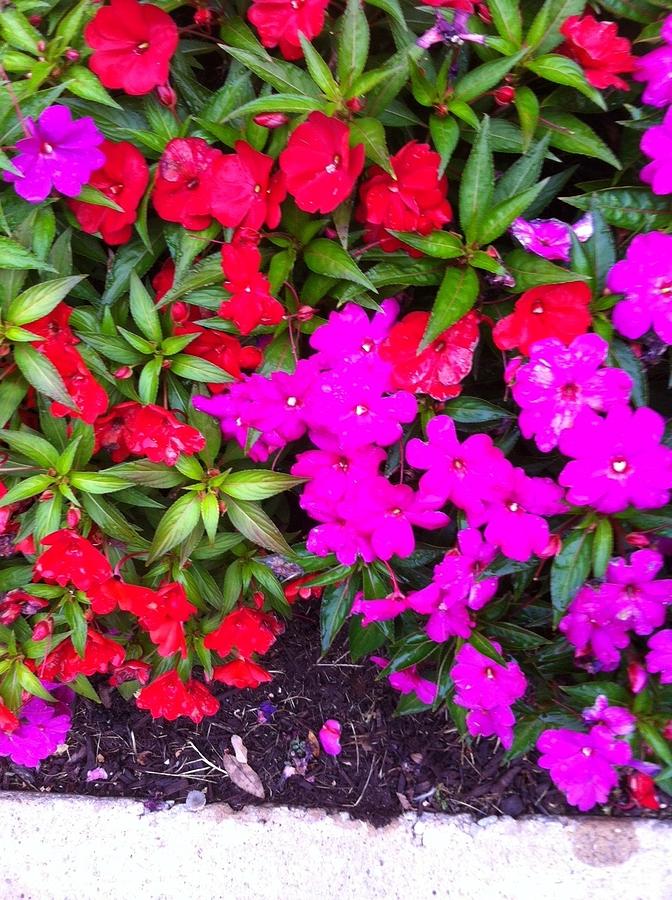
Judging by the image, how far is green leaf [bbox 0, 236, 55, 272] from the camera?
1265 millimetres

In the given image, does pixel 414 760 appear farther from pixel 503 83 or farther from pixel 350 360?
pixel 503 83

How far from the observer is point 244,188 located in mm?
1210

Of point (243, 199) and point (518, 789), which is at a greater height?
point (243, 199)

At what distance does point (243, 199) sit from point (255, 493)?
524 mm

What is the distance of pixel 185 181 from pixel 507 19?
570mm

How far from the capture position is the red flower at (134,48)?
1171 millimetres

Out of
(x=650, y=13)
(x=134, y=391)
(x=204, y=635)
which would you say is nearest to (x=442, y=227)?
(x=650, y=13)

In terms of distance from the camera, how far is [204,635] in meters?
1.67

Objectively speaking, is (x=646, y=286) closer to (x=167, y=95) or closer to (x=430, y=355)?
(x=430, y=355)

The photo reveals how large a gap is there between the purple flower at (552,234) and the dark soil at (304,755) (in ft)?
4.16

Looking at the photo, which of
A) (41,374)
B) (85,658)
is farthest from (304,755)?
(41,374)

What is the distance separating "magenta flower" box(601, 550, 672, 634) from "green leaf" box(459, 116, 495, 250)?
2.12ft

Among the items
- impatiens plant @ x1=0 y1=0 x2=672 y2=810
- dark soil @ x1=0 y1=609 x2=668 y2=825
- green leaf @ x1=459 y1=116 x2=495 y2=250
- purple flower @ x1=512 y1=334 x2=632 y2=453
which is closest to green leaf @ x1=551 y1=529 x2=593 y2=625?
impatiens plant @ x1=0 y1=0 x2=672 y2=810

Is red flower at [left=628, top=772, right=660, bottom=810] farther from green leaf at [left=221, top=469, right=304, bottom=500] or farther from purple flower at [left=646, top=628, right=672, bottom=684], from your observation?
green leaf at [left=221, top=469, right=304, bottom=500]
